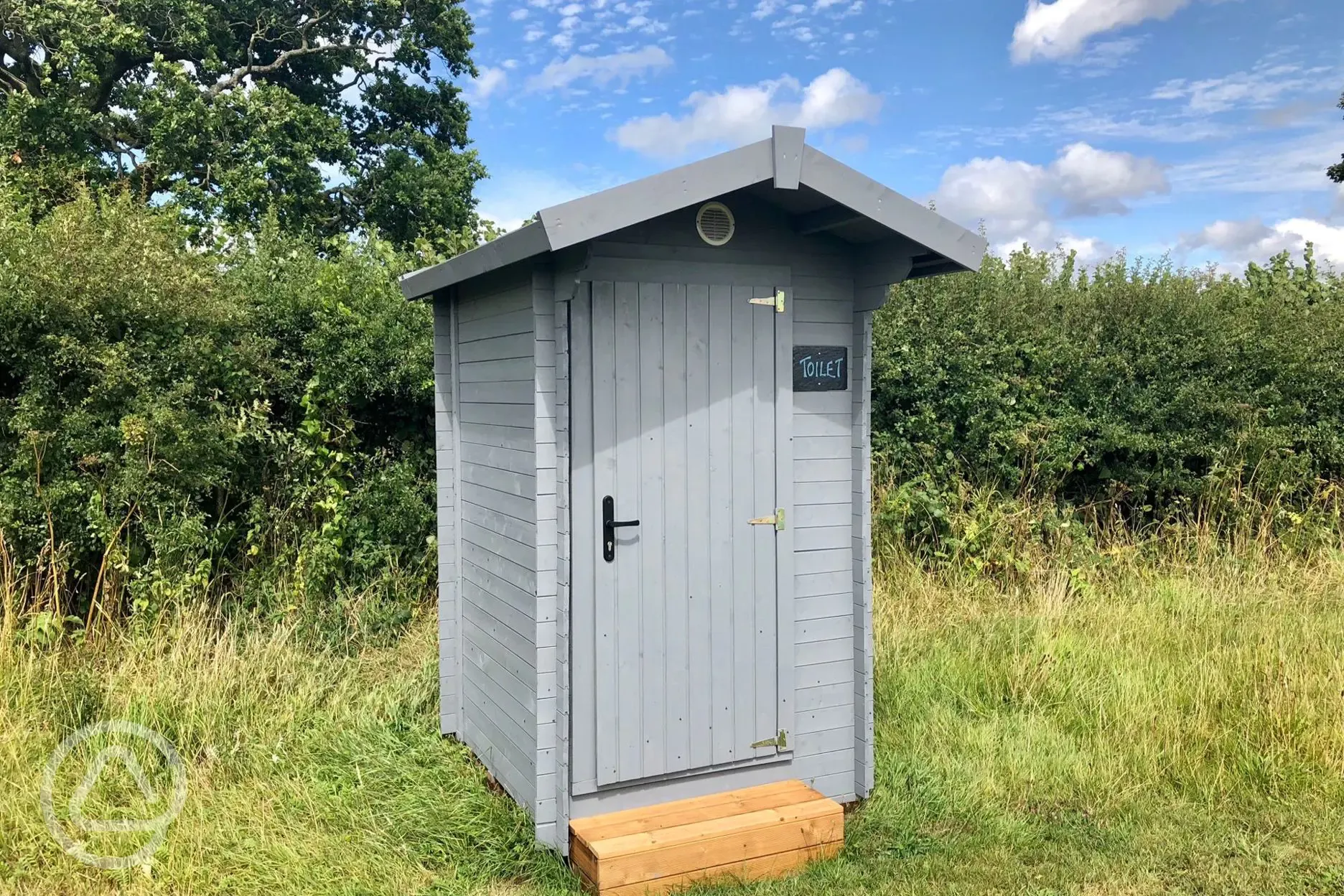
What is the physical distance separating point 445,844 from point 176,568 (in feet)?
8.96

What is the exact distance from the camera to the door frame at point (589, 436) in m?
3.59

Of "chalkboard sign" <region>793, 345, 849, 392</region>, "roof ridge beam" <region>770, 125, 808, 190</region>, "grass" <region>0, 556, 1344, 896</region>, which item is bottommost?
"grass" <region>0, 556, 1344, 896</region>

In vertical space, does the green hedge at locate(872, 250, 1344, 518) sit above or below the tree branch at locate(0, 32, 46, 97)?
below

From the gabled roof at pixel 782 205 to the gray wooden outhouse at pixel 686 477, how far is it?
0.04 ft

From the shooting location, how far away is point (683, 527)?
12.4 feet

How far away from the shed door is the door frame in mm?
26

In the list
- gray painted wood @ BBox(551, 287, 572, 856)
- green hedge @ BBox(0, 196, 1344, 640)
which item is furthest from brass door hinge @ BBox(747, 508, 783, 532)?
green hedge @ BBox(0, 196, 1344, 640)

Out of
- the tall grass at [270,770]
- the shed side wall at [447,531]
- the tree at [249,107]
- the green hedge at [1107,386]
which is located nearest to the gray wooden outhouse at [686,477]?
the tall grass at [270,770]

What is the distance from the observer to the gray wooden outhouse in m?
3.59

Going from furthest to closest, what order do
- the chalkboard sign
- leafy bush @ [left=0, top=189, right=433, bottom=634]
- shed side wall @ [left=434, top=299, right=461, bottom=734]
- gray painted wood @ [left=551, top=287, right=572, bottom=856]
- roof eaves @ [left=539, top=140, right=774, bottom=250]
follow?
1. leafy bush @ [left=0, top=189, right=433, bottom=634]
2. shed side wall @ [left=434, top=299, right=461, bottom=734]
3. the chalkboard sign
4. gray painted wood @ [left=551, top=287, right=572, bottom=856]
5. roof eaves @ [left=539, top=140, right=774, bottom=250]

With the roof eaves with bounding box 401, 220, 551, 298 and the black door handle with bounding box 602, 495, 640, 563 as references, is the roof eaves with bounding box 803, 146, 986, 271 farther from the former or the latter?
the black door handle with bounding box 602, 495, 640, 563

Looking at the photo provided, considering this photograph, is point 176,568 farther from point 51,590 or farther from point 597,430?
point 597,430

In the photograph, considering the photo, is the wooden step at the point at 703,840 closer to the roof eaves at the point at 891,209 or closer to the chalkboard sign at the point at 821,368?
the chalkboard sign at the point at 821,368

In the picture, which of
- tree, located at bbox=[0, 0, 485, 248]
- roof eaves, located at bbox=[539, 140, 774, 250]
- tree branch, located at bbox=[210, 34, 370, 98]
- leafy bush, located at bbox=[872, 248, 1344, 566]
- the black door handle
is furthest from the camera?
tree branch, located at bbox=[210, 34, 370, 98]
